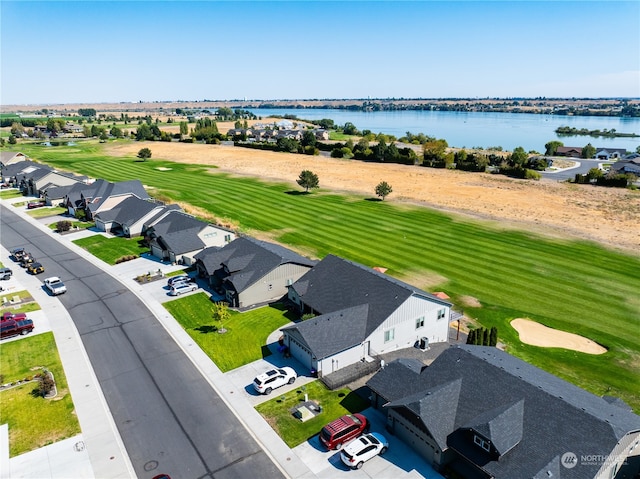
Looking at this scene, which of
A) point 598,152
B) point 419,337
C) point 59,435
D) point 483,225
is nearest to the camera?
point 59,435

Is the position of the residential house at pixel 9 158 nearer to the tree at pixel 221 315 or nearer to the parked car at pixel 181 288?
the parked car at pixel 181 288

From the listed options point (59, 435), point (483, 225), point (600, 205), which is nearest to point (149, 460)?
point (59, 435)

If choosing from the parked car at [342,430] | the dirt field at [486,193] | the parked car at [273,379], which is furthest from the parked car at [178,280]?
the dirt field at [486,193]

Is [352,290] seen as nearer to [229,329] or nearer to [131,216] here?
[229,329]

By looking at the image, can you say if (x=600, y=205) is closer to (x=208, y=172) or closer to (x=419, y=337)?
(x=419, y=337)

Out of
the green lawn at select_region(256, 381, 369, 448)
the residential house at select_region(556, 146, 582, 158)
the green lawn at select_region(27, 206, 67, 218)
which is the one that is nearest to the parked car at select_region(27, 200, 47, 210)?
the green lawn at select_region(27, 206, 67, 218)
